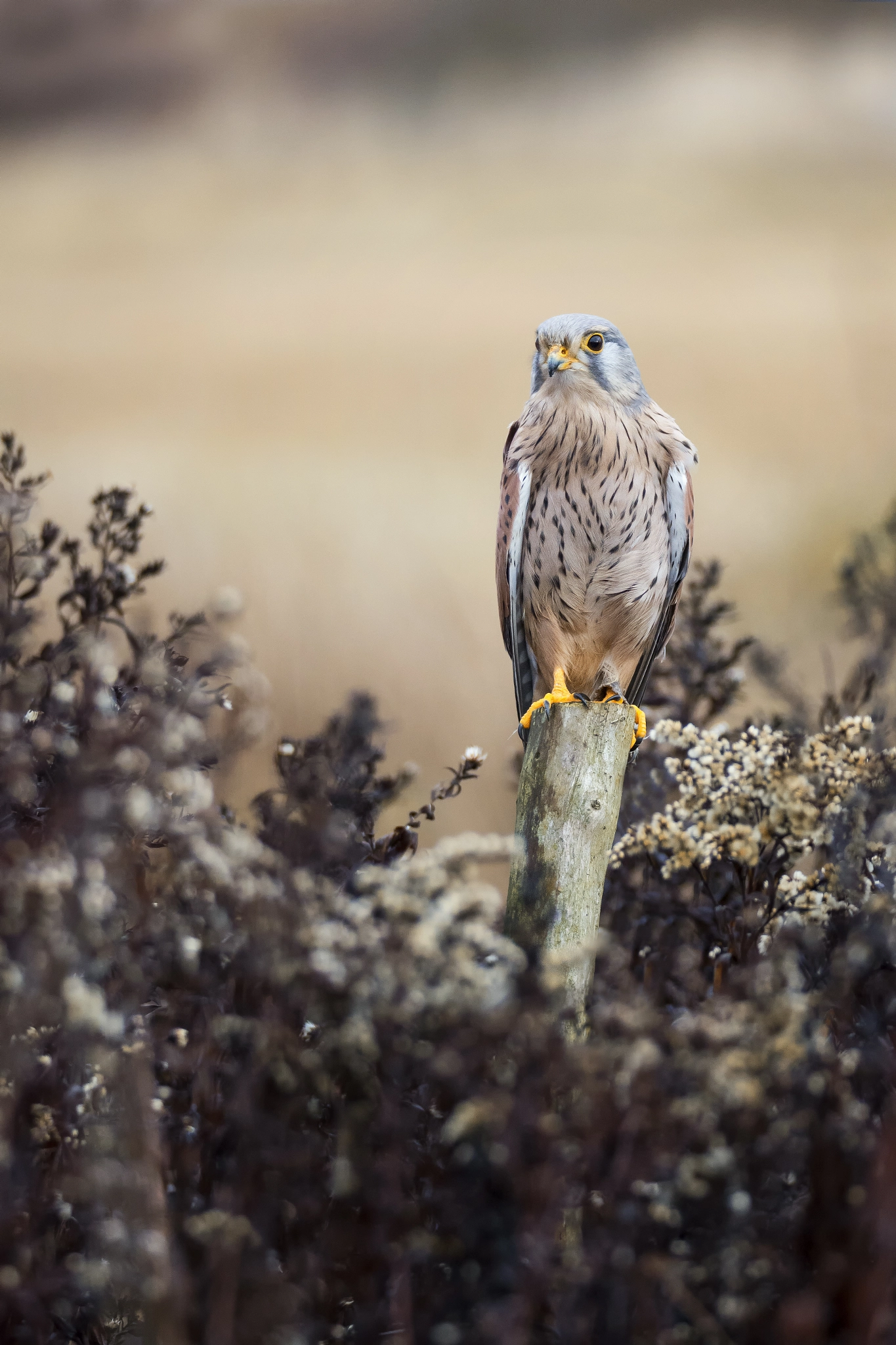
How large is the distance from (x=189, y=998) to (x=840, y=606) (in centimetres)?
313

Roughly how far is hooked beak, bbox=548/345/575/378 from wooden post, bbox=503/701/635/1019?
2.83 ft

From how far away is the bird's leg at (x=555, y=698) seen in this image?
Answer: 6.26 ft

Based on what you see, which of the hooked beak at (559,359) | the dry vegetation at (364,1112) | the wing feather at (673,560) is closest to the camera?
the dry vegetation at (364,1112)

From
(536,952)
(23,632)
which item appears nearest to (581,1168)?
(536,952)

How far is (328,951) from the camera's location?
1.14m

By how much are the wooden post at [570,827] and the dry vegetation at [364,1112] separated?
319 mm

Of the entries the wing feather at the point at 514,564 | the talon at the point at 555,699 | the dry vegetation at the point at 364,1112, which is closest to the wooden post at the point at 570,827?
the talon at the point at 555,699

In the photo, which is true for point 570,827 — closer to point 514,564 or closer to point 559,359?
point 514,564

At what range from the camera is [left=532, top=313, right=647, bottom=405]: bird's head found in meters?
2.30

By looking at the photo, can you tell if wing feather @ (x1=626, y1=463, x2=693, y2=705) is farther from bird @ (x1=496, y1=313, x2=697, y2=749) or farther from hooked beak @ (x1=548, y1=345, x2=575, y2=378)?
hooked beak @ (x1=548, y1=345, x2=575, y2=378)

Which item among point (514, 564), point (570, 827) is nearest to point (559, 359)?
point (514, 564)

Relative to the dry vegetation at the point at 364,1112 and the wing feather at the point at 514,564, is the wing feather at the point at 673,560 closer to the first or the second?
the wing feather at the point at 514,564

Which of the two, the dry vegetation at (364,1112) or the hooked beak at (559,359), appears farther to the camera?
the hooked beak at (559,359)

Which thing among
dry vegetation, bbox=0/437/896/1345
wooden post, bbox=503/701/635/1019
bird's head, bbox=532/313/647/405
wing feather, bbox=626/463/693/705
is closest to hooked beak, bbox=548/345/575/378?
bird's head, bbox=532/313/647/405
